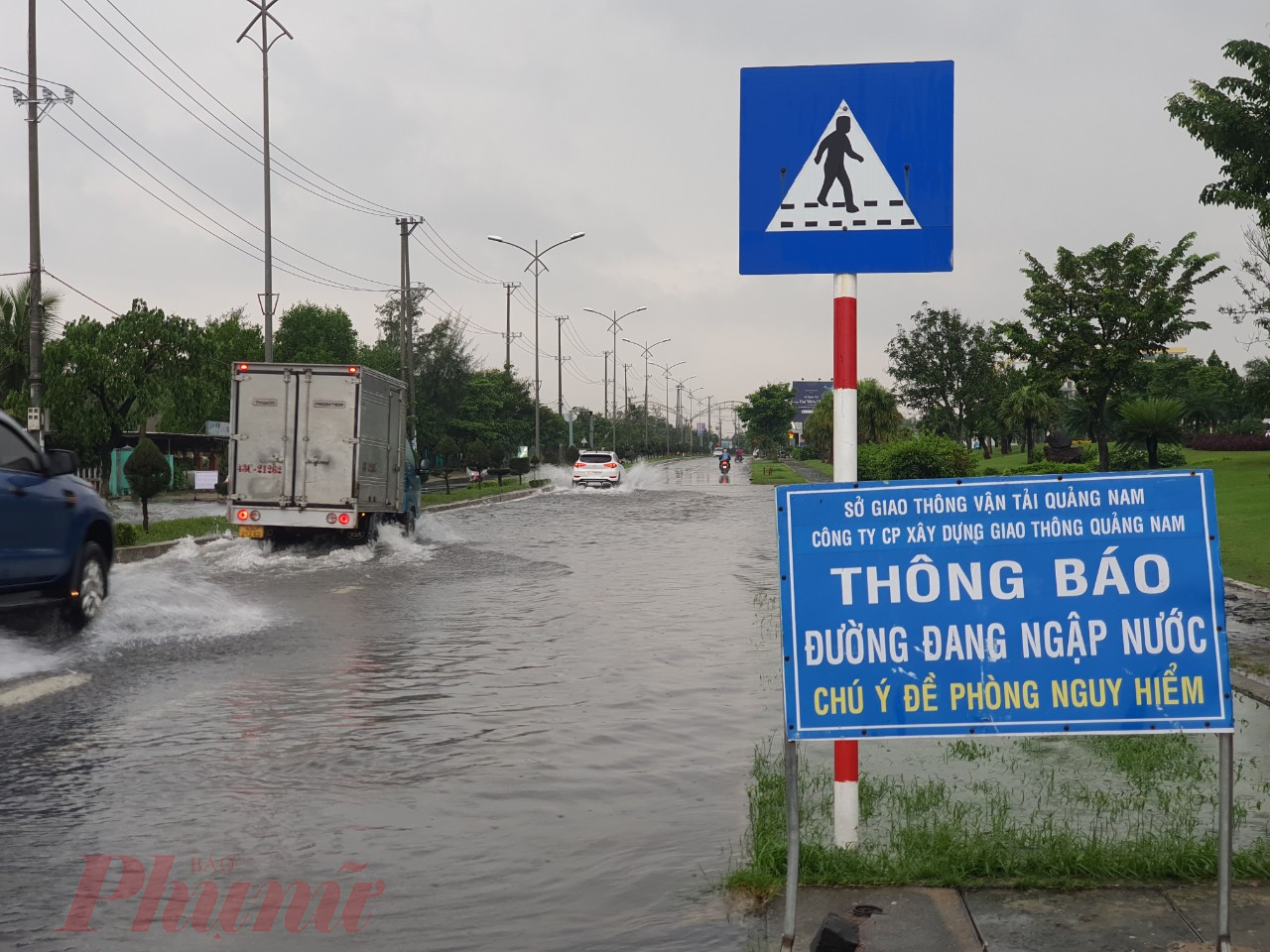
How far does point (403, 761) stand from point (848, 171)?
4001mm

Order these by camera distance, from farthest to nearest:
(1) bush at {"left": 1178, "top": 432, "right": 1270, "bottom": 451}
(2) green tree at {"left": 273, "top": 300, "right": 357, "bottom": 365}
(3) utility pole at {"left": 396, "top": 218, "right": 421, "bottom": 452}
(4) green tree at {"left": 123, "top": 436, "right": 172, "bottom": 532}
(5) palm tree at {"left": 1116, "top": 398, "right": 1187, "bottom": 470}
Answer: (2) green tree at {"left": 273, "top": 300, "right": 357, "bottom": 365}, (1) bush at {"left": 1178, "top": 432, "right": 1270, "bottom": 451}, (3) utility pole at {"left": 396, "top": 218, "right": 421, "bottom": 452}, (5) palm tree at {"left": 1116, "top": 398, "right": 1187, "bottom": 470}, (4) green tree at {"left": 123, "top": 436, "right": 172, "bottom": 532}

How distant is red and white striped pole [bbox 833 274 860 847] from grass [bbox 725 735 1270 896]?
13 cm

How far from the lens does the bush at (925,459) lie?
44.3m

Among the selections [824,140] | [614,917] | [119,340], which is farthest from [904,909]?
[119,340]

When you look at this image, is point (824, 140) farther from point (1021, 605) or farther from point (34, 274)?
point (34, 274)

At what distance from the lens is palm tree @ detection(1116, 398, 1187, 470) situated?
40.1m

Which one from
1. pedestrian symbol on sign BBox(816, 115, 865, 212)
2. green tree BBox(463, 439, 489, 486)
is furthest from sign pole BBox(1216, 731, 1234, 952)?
green tree BBox(463, 439, 489, 486)

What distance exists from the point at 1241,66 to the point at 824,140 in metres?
25.4

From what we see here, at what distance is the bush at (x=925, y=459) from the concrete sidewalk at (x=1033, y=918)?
38.7 metres

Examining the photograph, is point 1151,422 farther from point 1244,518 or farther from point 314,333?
point 314,333

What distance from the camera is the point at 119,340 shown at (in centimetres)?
4591

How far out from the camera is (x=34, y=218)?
101 ft

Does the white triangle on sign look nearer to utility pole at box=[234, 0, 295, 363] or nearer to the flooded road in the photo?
the flooded road

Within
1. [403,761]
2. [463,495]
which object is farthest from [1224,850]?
[463,495]
